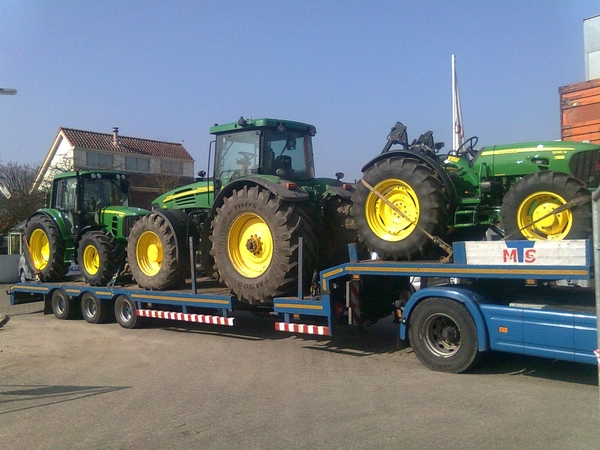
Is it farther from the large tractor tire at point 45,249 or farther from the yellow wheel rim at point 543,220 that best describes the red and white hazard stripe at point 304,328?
the large tractor tire at point 45,249

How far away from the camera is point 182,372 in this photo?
7949 mm

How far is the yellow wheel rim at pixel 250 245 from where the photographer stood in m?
9.34

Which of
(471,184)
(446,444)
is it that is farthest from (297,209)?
(446,444)

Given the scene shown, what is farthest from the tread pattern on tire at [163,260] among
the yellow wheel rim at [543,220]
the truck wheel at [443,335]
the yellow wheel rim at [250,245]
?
the yellow wheel rim at [543,220]

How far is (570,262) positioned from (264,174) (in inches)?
202

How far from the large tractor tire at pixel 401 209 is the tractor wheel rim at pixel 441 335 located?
86 cm

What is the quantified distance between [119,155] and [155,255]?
107 ft

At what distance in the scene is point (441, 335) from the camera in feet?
24.8

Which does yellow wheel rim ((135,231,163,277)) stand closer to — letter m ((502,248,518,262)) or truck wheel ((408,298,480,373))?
truck wheel ((408,298,480,373))

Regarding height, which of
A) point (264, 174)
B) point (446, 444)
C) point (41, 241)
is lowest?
point (446, 444)

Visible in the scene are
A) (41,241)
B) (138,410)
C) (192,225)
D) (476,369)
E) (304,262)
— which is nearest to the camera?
(138,410)

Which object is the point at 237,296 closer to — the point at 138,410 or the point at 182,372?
the point at 182,372

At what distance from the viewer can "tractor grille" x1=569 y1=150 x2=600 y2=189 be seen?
7.05 m

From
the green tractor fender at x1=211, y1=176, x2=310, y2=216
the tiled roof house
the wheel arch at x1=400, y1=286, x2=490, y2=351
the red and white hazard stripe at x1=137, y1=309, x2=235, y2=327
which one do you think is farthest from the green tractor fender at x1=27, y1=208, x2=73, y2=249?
the tiled roof house
